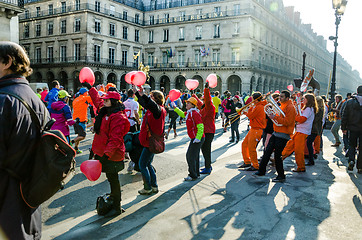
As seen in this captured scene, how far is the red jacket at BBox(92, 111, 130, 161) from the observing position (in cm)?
397

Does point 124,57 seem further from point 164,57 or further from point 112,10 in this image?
point 112,10

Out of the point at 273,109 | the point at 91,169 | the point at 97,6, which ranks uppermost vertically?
the point at 97,6

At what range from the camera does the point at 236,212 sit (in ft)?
13.9

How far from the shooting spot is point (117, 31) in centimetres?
4194

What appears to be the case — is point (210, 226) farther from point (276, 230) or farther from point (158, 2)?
point (158, 2)

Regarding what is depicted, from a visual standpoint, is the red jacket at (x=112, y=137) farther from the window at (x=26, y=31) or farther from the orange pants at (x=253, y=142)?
the window at (x=26, y=31)

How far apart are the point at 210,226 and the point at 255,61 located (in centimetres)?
3955

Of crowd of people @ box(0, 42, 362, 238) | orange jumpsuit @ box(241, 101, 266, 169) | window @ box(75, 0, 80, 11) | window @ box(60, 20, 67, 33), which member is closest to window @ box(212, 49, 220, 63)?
window @ box(75, 0, 80, 11)

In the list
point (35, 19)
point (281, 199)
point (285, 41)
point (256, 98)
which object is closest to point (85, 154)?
point (256, 98)

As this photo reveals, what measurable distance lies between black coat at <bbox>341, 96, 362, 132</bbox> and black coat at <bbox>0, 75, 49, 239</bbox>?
681cm

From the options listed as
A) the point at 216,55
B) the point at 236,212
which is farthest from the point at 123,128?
the point at 216,55

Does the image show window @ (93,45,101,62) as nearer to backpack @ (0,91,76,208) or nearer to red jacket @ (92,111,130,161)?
red jacket @ (92,111,130,161)

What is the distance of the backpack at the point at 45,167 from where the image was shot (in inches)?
75.5

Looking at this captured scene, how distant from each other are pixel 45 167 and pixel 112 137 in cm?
205
